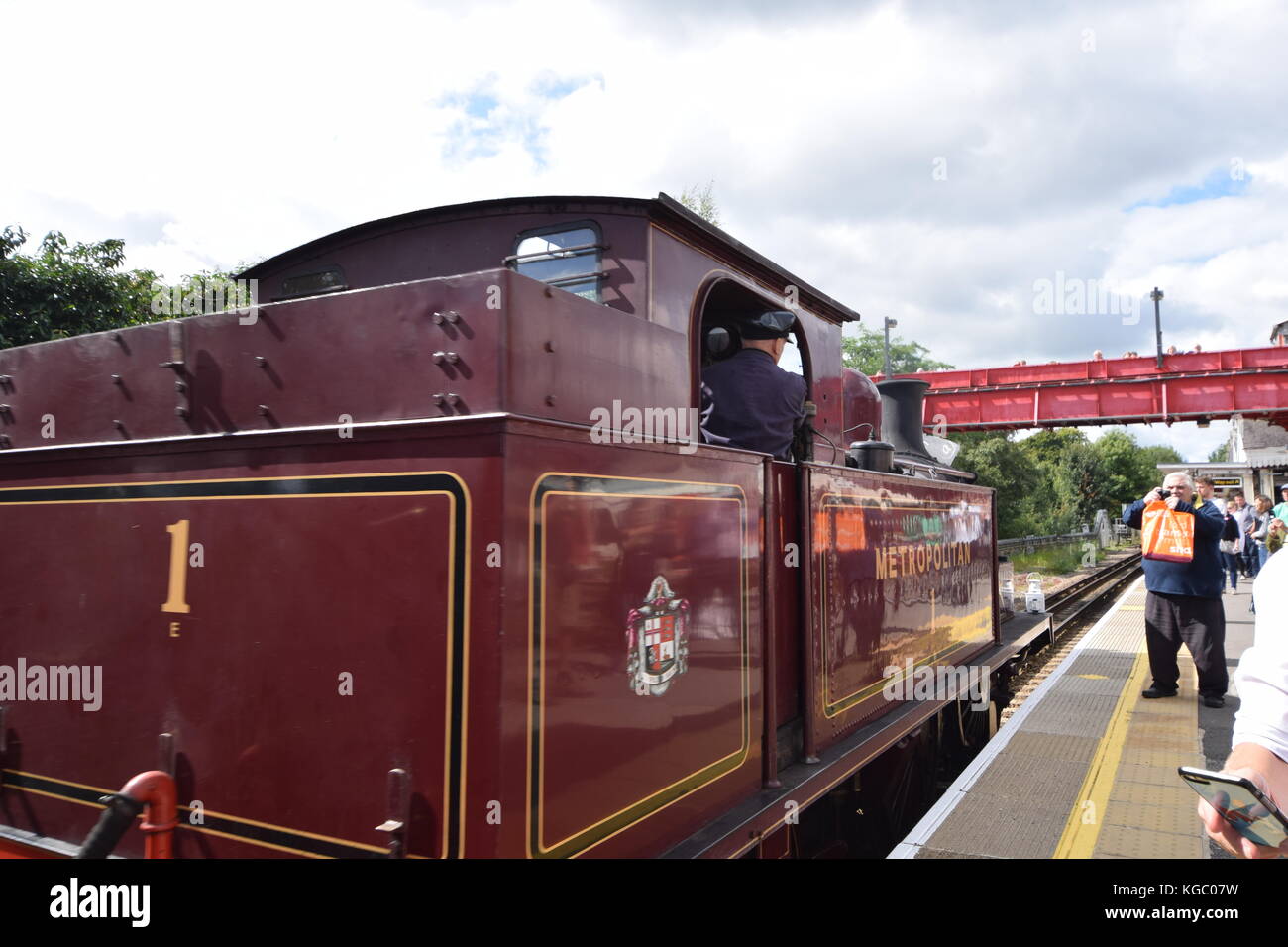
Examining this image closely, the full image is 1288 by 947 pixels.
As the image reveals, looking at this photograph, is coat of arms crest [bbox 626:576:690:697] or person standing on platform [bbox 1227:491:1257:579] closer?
coat of arms crest [bbox 626:576:690:697]

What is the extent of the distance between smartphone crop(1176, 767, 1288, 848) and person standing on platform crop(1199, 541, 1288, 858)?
0.09m

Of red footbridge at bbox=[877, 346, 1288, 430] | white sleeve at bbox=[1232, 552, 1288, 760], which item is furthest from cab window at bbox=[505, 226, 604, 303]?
red footbridge at bbox=[877, 346, 1288, 430]

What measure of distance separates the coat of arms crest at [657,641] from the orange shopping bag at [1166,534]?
187 inches

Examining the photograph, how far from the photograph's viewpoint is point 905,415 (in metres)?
6.09

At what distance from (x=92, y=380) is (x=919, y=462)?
16.3ft

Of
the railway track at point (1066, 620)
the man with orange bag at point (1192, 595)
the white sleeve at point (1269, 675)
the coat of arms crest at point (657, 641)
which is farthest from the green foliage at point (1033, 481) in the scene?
the white sleeve at point (1269, 675)

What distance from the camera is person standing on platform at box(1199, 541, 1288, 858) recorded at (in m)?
1.30

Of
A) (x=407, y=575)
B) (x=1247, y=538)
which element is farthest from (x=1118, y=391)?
(x=407, y=575)

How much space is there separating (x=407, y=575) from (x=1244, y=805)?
1.54 meters

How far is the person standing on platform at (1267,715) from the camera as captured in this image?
1.30 metres

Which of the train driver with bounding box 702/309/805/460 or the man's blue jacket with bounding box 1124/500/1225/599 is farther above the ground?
the train driver with bounding box 702/309/805/460
